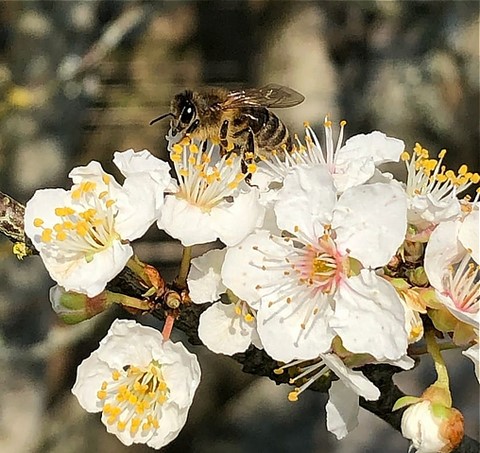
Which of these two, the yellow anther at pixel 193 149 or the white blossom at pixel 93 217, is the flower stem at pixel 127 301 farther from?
the yellow anther at pixel 193 149

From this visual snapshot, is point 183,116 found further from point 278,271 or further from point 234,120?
point 278,271

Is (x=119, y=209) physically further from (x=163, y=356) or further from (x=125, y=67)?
(x=125, y=67)

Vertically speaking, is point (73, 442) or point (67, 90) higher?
point (67, 90)

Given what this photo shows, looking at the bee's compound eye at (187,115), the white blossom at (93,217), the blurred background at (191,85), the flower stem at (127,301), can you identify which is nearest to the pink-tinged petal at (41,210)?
the white blossom at (93,217)

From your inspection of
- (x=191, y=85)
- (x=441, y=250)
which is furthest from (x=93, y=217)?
(x=191, y=85)

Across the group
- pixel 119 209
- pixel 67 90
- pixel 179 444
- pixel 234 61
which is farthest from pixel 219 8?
pixel 119 209
